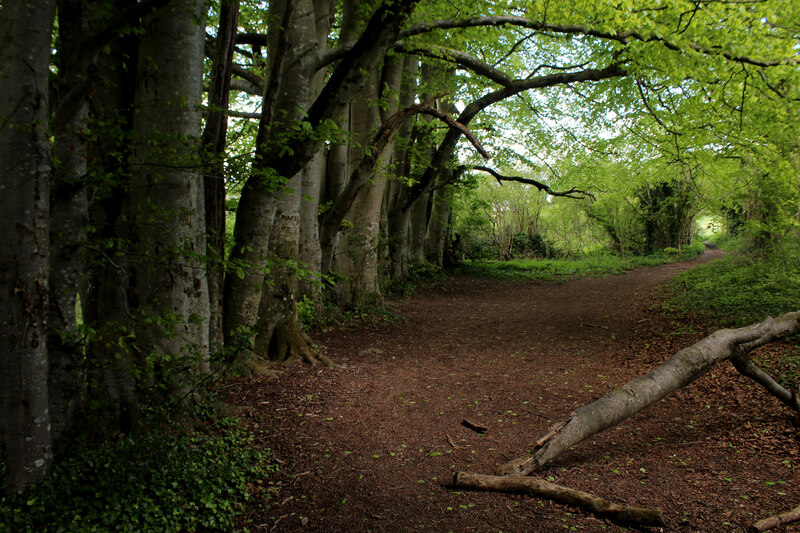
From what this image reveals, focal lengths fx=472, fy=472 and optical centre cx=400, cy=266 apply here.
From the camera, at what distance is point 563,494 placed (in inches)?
127

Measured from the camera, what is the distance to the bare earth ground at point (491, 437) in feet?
10.3

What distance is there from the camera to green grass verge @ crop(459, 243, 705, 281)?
1814 cm

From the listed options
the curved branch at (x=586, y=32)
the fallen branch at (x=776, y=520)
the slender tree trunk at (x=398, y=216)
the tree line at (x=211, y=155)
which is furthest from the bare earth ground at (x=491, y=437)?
the slender tree trunk at (x=398, y=216)

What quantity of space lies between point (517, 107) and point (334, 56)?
10.2m

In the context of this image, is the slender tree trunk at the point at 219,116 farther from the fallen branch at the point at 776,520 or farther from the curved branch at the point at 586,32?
the fallen branch at the point at 776,520

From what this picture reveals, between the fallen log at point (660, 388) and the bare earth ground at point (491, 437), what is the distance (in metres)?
0.22

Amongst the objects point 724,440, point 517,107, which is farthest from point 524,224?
point 724,440

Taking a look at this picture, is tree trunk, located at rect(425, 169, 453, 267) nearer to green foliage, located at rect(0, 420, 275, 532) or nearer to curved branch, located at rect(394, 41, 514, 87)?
curved branch, located at rect(394, 41, 514, 87)

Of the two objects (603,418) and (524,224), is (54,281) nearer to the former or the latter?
(603,418)

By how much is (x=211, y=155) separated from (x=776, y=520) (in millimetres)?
4235

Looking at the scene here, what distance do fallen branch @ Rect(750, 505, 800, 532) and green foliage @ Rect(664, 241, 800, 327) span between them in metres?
4.62

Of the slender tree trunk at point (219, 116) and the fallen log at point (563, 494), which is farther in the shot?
the slender tree trunk at point (219, 116)

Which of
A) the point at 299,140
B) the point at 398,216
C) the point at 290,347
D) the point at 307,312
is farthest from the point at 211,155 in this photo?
the point at 398,216

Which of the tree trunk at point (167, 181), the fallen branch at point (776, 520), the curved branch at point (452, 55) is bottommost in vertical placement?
the fallen branch at point (776, 520)
